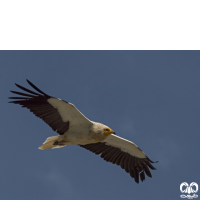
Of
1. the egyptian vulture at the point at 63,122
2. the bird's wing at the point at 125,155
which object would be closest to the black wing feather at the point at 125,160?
the bird's wing at the point at 125,155

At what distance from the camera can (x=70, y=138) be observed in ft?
43.0

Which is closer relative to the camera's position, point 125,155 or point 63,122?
point 63,122

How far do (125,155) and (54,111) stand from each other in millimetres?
3191

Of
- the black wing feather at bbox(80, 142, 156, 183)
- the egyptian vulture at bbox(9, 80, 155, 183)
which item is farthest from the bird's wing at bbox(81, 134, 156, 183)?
the egyptian vulture at bbox(9, 80, 155, 183)

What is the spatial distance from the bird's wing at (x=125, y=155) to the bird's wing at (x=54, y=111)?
164 centimetres

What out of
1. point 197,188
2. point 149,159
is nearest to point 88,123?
point 149,159

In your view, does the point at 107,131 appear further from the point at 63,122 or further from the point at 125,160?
the point at 125,160

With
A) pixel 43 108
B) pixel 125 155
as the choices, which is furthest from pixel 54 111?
pixel 125 155

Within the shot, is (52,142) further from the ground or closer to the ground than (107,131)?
closer to the ground

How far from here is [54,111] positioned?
1304cm

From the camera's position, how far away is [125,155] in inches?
584

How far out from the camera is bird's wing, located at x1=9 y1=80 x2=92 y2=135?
41.4ft

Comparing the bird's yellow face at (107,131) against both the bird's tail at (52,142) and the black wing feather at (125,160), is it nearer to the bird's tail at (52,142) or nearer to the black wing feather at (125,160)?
the bird's tail at (52,142)
